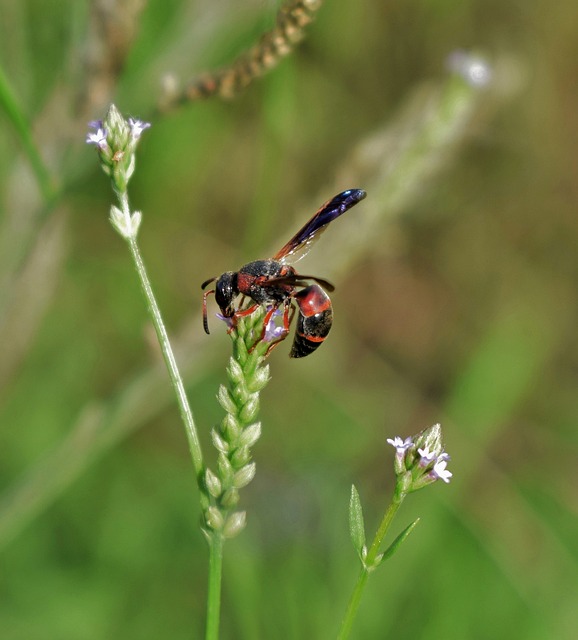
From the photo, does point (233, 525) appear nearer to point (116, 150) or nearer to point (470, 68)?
point (116, 150)

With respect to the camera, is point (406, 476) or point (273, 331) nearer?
point (406, 476)

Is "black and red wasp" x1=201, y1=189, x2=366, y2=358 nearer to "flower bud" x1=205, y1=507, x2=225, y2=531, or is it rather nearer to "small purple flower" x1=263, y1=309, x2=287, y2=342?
"small purple flower" x1=263, y1=309, x2=287, y2=342

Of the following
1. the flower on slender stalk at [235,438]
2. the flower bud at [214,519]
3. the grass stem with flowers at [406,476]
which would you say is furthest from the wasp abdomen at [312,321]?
the flower bud at [214,519]

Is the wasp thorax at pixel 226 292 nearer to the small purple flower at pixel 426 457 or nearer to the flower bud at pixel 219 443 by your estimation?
the flower bud at pixel 219 443

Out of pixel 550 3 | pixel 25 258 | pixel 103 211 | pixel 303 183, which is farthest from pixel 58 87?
pixel 550 3

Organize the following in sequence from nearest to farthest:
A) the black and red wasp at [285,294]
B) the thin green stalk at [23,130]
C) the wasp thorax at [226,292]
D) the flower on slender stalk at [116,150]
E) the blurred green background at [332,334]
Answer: the flower on slender stalk at [116,150]
the black and red wasp at [285,294]
the wasp thorax at [226,292]
the thin green stalk at [23,130]
the blurred green background at [332,334]

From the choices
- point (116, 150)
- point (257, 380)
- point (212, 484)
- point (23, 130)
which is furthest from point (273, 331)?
point (23, 130)

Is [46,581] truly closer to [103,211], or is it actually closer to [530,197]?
[103,211]
